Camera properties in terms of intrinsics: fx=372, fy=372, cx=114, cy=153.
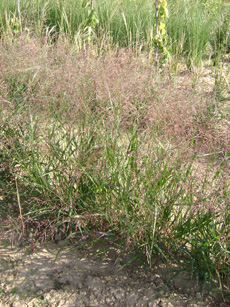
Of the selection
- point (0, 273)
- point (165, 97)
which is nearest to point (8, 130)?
point (0, 273)

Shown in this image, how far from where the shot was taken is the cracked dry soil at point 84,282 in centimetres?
180

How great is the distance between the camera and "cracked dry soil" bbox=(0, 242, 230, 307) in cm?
180

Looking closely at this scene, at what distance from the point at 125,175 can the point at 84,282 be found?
585mm

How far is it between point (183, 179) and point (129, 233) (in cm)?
38

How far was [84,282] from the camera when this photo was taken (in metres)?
1.89

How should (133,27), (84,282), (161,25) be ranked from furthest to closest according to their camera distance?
(133,27)
(161,25)
(84,282)

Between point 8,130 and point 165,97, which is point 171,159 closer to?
point 165,97

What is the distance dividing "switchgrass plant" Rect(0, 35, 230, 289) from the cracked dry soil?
0.10 metres

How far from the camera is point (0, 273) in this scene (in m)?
1.94

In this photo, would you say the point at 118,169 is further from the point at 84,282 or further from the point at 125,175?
the point at 84,282

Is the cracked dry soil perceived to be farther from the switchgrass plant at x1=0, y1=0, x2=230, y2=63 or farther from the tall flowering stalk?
the switchgrass plant at x1=0, y1=0, x2=230, y2=63

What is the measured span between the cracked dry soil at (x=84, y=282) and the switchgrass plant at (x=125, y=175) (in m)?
0.10

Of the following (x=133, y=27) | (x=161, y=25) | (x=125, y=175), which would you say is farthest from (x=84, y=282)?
(x=133, y=27)

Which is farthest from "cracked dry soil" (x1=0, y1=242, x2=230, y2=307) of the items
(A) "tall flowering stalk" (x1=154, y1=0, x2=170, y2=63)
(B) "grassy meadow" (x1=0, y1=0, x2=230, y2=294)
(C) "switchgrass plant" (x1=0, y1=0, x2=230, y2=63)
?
(C) "switchgrass plant" (x1=0, y1=0, x2=230, y2=63)
